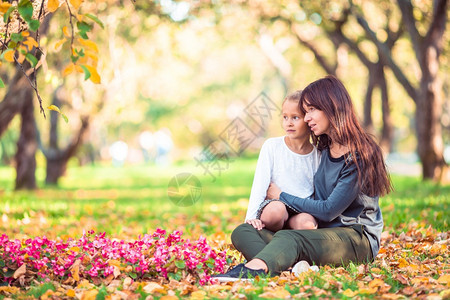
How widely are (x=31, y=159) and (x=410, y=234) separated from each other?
1085cm

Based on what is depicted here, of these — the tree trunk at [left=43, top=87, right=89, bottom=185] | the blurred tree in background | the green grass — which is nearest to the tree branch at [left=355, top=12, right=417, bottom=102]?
the blurred tree in background

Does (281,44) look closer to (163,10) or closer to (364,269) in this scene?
(163,10)

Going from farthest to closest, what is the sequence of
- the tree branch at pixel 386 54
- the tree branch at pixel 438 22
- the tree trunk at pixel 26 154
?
the tree trunk at pixel 26 154
the tree branch at pixel 386 54
the tree branch at pixel 438 22

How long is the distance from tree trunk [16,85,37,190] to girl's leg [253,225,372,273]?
11.2 meters

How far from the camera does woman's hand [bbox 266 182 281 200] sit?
14.5 feet

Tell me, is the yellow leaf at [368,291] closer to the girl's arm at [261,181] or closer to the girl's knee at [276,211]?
the girl's knee at [276,211]

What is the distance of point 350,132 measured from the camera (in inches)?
160

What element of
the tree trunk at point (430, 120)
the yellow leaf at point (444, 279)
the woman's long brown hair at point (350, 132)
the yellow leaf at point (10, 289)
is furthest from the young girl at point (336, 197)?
the tree trunk at point (430, 120)

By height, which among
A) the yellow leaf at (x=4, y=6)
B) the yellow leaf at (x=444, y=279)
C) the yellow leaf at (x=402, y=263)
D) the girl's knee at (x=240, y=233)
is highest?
the yellow leaf at (x=4, y=6)

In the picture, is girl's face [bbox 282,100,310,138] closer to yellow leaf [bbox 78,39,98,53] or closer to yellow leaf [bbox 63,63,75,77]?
yellow leaf [bbox 78,39,98,53]

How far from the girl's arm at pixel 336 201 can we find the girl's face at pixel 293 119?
0.51m

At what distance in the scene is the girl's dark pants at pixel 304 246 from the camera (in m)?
3.79

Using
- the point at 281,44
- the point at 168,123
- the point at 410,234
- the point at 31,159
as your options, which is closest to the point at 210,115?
the point at 168,123

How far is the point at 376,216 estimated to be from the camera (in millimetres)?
4297
